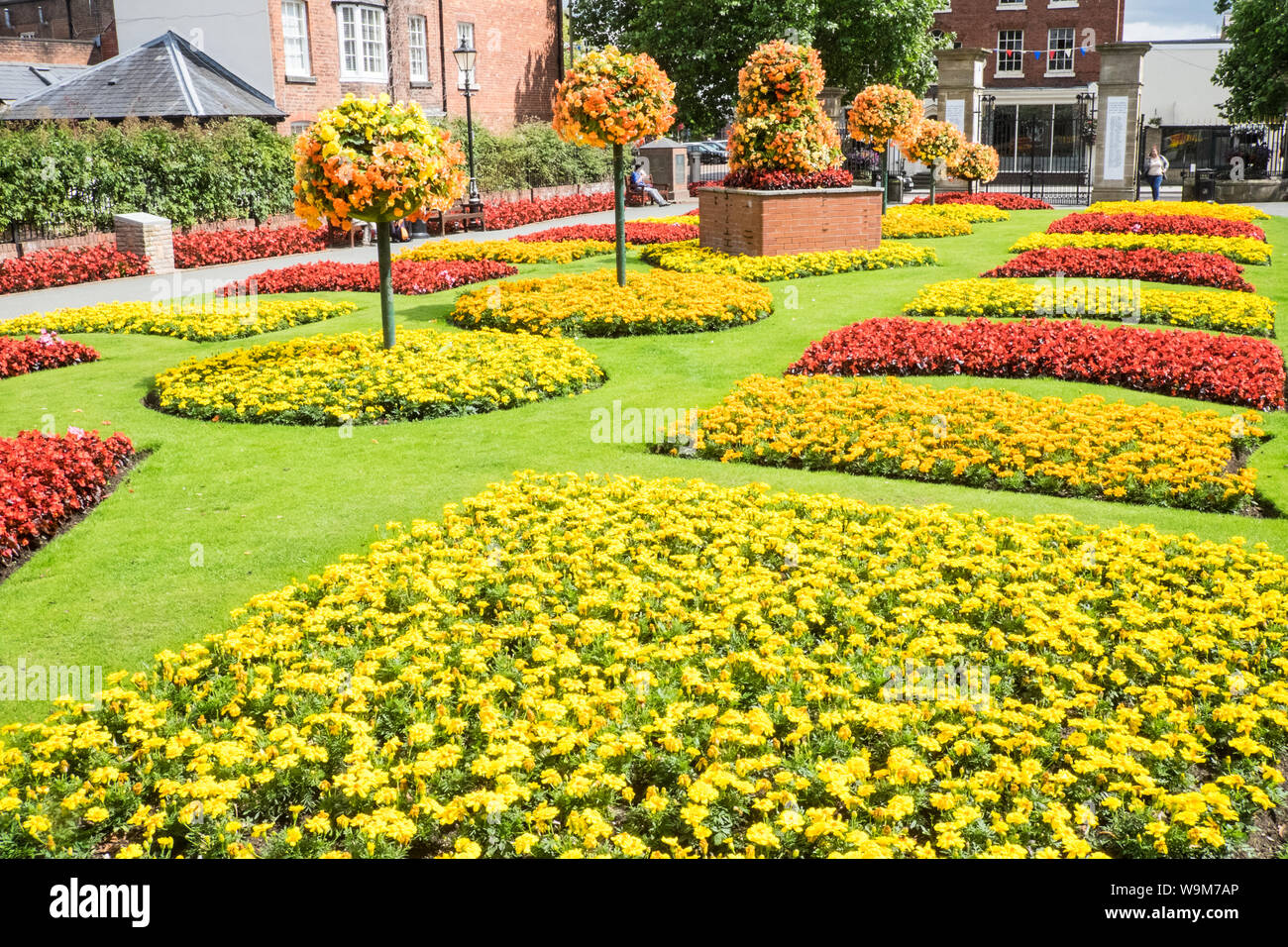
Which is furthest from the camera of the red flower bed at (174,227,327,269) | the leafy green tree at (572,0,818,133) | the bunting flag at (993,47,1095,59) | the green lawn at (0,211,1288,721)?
the bunting flag at (993,47,1095,59)

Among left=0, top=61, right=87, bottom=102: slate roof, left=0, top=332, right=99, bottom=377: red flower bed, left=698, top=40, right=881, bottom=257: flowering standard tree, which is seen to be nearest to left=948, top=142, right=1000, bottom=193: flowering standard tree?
left=698, top=40, right=881, bottom=257: flowering standard tree

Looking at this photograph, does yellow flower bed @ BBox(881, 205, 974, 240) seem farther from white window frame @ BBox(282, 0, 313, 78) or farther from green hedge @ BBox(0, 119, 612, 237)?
white window frame @ BBox(282, 0, 313, 78)

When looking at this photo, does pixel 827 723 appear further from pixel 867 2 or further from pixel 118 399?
pixel 867 2

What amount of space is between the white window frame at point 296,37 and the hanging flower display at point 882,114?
1544 centimetres

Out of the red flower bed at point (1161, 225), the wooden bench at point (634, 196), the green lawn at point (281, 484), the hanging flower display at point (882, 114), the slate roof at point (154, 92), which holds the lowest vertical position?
the green lawn at point (281, 484)

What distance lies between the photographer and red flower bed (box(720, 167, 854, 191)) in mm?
19734

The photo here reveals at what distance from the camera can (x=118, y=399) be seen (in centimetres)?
1113

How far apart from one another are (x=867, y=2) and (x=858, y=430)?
32.3 meters

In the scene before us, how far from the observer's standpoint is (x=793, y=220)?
1973 centimetres

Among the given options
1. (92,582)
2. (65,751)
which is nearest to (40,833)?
(65,751)

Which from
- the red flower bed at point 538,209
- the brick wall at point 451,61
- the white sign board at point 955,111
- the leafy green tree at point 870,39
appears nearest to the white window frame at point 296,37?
the brick wall at point 451,61

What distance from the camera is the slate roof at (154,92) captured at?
26.7 meters

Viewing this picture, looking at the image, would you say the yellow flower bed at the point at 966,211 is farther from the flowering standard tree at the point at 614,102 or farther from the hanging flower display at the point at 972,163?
the flowering standard tree at the point at 614,102

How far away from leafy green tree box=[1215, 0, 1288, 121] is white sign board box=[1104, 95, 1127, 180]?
588 cm
